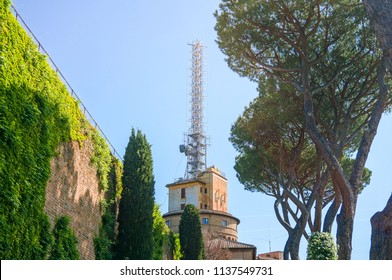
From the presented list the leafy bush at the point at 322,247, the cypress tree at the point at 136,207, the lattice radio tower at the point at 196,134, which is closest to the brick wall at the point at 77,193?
the cypress tree at the point at 136,207

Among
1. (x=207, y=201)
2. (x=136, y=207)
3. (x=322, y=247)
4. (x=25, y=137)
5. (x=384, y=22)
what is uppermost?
(x=207, y=201)

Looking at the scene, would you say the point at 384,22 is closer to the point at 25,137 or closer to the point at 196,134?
the point at 25,137

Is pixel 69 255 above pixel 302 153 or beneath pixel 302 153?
beneath

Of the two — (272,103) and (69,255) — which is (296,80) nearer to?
(272,103)

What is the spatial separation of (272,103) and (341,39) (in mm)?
3198

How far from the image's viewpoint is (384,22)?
8.94m

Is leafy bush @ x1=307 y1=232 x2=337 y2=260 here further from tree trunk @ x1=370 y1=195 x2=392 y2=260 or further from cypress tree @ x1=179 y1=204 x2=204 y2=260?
cypress tree @ x1=179 y1=204 x2=204 y2=260

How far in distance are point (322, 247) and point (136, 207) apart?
200 inches

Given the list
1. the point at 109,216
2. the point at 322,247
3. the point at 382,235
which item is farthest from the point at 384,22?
the point at 109,216

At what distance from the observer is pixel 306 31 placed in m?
16.9

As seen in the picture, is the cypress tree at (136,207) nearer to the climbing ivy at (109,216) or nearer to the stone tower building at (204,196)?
the climbing ivy at (109,216)

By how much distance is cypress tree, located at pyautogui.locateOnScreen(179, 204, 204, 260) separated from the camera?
72.2 ft

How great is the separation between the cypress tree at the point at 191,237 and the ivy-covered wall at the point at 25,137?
11.1 metres
